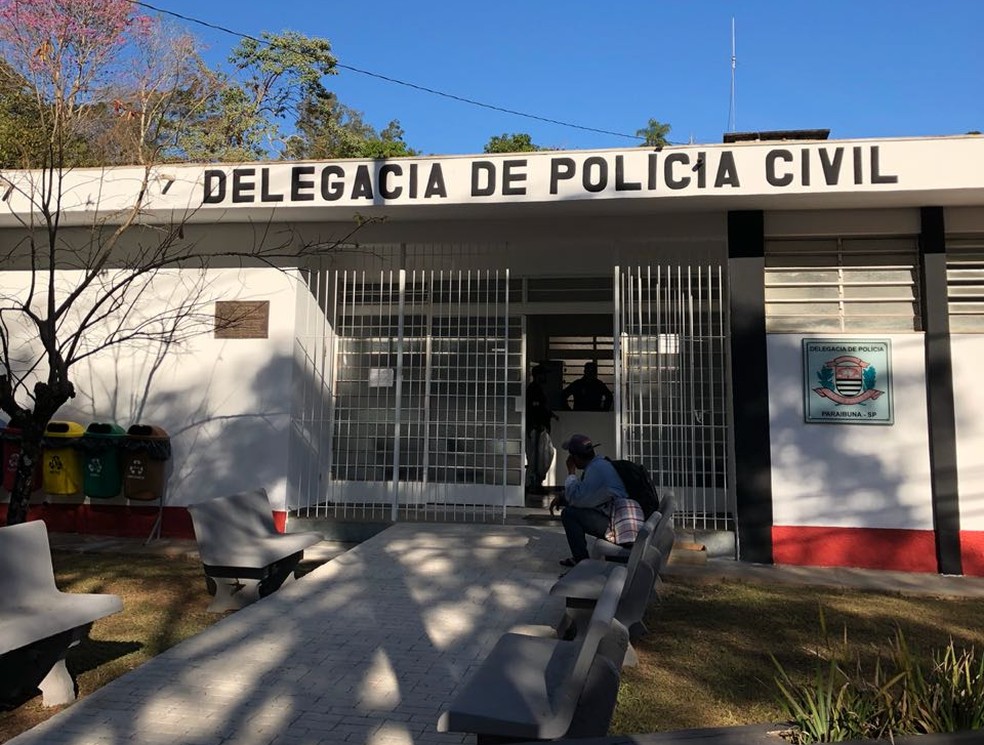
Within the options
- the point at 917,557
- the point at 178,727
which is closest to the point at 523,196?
the point at 917,557

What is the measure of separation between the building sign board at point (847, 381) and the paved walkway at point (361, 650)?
60.4 inches

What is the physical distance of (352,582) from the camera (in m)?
6.44

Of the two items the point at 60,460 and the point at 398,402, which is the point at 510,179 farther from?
the point at 60,460

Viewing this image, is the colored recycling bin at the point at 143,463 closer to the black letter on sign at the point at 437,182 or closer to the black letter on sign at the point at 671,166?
the black letter on sign at the point at 437,182

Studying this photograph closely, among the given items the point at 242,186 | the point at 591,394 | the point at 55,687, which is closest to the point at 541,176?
the point at 242,186

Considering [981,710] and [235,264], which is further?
[235,264]

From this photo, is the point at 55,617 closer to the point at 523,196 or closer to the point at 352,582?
the point at 352,582

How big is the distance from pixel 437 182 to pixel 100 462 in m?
4.82

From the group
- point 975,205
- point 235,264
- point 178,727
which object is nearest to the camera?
point 178,727

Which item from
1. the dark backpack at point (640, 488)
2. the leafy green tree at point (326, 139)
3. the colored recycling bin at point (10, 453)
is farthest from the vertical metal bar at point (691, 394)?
the leafy green tree at point (326, 139)

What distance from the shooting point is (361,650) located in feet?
15.9

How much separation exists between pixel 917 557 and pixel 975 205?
358 cm

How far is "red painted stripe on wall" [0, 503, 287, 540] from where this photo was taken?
893cm

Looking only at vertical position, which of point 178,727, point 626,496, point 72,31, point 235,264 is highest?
point 72,31
